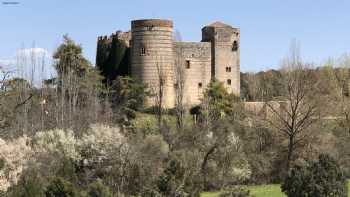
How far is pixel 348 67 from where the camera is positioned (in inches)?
2232

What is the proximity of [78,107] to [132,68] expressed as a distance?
6.64 meters

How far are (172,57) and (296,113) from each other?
17.8 m

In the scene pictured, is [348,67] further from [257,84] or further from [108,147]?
[108,147]

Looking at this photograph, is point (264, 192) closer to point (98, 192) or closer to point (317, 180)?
point (317, 180)

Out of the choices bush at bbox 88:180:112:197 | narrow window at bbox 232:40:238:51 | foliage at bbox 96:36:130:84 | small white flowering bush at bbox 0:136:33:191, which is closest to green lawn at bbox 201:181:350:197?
small white flowering bush at bbox 0:136:33:191

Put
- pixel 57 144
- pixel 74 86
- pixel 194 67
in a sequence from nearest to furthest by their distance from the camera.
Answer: pixel 57 144, pixel 74 86, pixel 194 67

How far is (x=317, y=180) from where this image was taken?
21.0 meters

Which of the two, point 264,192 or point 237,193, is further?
point 264,192

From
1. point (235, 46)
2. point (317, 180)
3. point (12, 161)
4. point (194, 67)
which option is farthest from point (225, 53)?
point (317, 180)

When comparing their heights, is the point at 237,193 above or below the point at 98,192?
above

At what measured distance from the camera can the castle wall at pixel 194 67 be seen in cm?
5538

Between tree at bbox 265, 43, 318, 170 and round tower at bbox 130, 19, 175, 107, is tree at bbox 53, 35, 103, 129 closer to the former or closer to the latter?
round tower at bbox 130, 19, 175, 107

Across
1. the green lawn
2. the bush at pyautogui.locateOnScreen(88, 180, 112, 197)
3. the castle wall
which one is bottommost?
the green lawn

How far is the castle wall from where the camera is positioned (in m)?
55.4
